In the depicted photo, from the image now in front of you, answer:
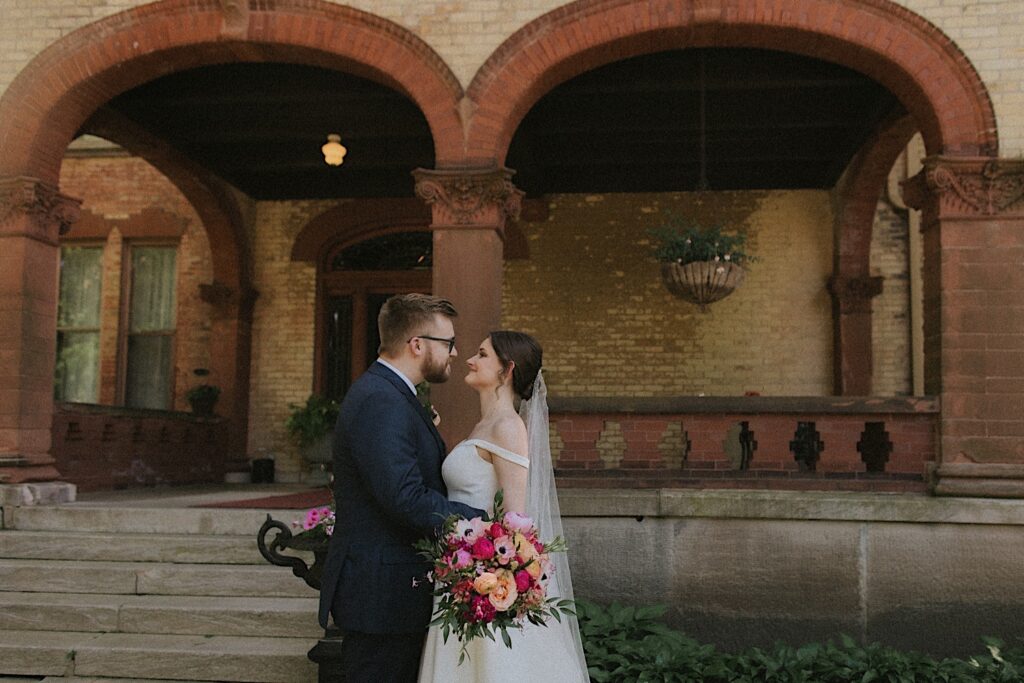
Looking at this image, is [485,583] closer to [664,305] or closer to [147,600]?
[147,600]

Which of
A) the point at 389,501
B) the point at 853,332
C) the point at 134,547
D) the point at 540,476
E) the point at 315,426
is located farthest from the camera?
the point at 315,426

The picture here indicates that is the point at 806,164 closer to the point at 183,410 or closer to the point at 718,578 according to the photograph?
the point at 718,578

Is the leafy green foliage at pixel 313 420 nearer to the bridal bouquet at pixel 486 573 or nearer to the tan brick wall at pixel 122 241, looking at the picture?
the tan brick wall at pixel 122 241

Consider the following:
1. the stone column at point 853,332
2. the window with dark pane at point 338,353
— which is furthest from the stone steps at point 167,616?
the stone column at point 853,332

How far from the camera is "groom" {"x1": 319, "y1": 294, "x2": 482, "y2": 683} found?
300cm

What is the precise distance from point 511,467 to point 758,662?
333 centimetres

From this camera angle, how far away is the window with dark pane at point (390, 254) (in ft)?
41.3

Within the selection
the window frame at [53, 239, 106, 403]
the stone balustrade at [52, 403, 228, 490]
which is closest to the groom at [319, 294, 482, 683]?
the stone balustrade at [52, 403, 228, 490]

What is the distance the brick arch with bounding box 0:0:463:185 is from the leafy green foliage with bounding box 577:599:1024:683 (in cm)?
392

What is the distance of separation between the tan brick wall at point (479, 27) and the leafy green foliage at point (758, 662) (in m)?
3.73

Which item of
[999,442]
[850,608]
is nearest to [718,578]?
[850,608]

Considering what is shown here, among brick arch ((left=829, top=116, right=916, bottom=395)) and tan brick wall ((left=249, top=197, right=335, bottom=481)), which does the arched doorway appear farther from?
brick arch ((left=829, top=116, right=916, bottom=395))

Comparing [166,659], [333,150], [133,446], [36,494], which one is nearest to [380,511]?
[166,659]

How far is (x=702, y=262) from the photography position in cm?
862
